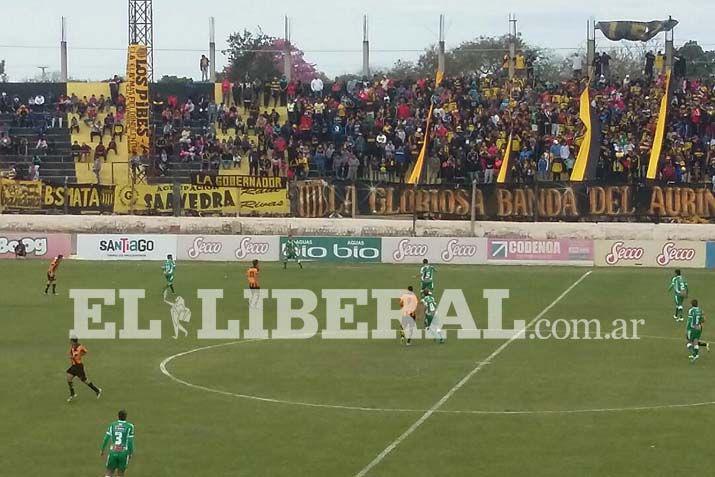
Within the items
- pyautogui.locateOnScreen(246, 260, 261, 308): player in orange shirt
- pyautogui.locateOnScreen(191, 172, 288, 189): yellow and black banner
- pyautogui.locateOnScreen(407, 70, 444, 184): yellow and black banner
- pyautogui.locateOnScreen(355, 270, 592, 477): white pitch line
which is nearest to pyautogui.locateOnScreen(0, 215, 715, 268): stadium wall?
pyautogui.locateOnScreen(191, 172, 288, 189): yellow and black banner

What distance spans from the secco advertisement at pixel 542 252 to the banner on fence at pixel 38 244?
19.4 metres

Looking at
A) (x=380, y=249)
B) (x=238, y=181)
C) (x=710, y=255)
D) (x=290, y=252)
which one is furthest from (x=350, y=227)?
(x=710, y=255)

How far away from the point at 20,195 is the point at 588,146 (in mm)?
27638

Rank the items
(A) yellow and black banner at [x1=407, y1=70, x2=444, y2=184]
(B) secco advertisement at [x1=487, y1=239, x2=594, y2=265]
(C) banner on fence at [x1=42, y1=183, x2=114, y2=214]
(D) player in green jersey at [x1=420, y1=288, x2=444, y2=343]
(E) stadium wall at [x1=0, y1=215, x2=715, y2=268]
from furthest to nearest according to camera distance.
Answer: (A) yellow and black banner at [x1=407, y1=70, x2=444, y2=184] → (C) banner on fence at [x1=42, y1=183, x2=114, y2=214] → (B) secco advertisement at [x1=487, y1=239, x2=594, y2=265] → (E) stadium wall at [x1=0, y1=215, x2=715, y2=268] → (D) player in green jersey at [x1=420, y1=288, x2=444, y2=343]

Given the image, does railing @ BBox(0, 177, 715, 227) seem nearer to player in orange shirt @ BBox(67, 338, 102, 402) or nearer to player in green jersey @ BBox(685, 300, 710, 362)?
player in green jersey @ BBox(685, 300, 710, 362)

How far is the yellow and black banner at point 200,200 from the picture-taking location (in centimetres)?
6438

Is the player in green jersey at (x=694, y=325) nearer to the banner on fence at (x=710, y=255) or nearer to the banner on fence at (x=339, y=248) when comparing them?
the banner on fence at (x=710, y=255)

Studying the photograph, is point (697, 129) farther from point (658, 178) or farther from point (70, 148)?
point (70, 148)

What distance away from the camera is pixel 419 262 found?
196 ft

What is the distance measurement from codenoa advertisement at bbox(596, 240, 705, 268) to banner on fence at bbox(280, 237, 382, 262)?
32.9ft

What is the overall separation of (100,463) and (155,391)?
7215 millimetres

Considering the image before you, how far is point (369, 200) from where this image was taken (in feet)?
209

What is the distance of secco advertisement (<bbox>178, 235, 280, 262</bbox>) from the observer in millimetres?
60500

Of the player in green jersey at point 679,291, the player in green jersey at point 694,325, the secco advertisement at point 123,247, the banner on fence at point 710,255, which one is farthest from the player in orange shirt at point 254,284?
the banner on fence at point 710,255
